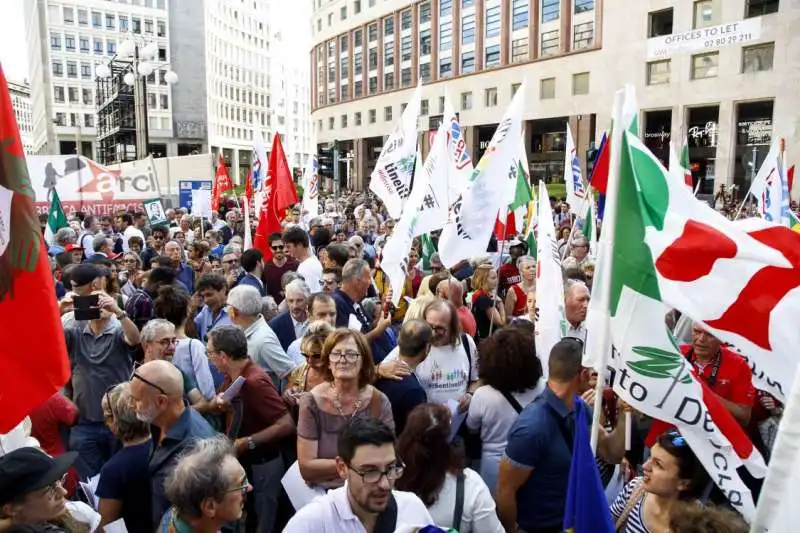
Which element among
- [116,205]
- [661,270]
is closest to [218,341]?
[661,270]

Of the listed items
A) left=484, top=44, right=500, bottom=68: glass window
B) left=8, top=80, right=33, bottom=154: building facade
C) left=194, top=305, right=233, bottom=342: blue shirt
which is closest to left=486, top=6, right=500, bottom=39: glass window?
left=484, top=44, right=500, bottom=68: glass window

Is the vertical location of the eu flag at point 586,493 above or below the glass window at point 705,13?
below

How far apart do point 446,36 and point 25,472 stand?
48.9m

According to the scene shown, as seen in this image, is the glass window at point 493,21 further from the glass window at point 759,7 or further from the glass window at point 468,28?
the glass window at point 759,7

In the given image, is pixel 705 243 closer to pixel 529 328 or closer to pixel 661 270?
pixel 661 270

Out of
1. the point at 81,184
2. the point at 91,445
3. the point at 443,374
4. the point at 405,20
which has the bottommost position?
the point at 91,445

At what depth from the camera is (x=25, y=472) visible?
234 cm

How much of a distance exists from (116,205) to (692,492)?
16.1 m

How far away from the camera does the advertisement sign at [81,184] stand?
1522 centimetres

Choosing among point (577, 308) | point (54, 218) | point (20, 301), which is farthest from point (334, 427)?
point (54, 218)

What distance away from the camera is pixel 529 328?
173 inches

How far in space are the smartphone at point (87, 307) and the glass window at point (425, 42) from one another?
48421mm

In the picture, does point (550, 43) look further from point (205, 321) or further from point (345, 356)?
point (345, 356)

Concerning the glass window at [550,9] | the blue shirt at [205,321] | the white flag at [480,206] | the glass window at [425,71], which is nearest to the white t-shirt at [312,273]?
the blue shirt at [205,321]
